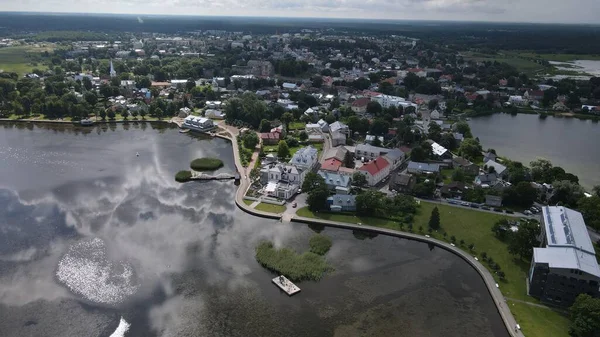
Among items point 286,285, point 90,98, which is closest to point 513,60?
point 90,98

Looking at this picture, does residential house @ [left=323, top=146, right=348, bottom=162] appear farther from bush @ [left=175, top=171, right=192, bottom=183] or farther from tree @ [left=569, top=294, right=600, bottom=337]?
tree @ [left=569, top=294, right=600, bottom=337]

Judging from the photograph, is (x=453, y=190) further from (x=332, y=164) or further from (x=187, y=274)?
(x=187, y=274)

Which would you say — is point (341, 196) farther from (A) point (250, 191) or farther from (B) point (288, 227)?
(A) point (250, 191)

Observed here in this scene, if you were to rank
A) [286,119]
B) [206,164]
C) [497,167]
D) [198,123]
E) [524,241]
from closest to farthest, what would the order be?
[524,241], [497,167], [206,164], [286,119], [198,123]

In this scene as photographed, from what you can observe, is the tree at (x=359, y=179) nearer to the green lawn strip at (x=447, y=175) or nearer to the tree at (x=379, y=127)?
the green lawn strip at (x=447, y=175)

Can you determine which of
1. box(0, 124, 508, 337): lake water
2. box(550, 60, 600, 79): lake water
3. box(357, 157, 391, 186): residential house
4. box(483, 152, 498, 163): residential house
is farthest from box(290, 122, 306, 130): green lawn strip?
box(550, 60, 600, 79): lake water

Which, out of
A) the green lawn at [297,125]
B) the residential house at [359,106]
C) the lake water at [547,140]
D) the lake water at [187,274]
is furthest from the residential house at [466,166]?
the residential house at [359,106]
